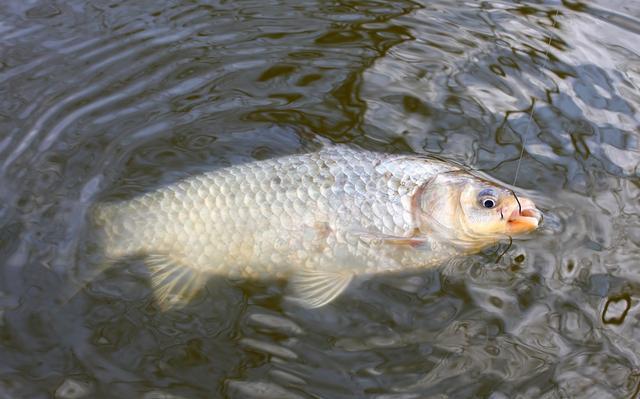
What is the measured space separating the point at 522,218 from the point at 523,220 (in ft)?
0.04

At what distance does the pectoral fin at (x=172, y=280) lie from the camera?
11.8 ft

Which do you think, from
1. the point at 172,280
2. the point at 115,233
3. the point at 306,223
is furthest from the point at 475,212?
the point at 115,233

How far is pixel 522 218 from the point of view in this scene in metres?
3.82

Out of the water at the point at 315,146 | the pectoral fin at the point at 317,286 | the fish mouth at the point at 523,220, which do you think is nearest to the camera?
the water at the point at 315,146

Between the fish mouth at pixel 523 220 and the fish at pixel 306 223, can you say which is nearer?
the fish at pixel 306 223

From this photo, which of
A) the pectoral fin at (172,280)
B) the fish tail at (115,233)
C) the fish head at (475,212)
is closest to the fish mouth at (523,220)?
Answer: the fish head at (475,212)

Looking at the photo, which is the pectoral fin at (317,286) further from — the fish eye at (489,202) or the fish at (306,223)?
the fish eye at (489,202)

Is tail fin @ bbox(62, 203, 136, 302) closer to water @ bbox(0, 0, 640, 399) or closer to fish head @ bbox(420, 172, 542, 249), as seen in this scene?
water @ bbox(0, 0, 640, 399)

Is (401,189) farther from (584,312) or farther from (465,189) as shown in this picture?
(584,312)

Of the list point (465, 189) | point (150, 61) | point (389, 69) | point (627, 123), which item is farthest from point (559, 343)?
point (150, 61)

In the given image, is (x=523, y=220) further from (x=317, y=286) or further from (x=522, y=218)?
(x=317, y=286)

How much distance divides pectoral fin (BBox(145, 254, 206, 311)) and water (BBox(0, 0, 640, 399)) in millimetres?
67

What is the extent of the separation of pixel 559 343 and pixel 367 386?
905mm

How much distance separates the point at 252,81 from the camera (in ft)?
16.7
